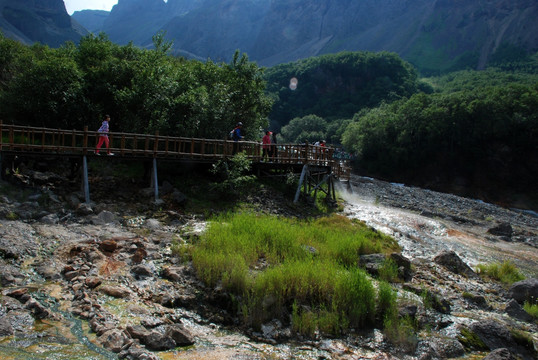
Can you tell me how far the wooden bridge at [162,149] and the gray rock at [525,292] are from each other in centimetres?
1269

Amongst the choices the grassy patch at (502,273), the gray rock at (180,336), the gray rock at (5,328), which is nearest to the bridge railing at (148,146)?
the gray rock at (5,328)

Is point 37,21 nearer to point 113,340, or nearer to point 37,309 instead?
point 37,309

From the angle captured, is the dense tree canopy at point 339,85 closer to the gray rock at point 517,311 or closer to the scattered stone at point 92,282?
the gray rock at point 517,311

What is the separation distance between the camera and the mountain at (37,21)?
154 metres

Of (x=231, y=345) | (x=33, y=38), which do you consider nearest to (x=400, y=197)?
(x=231, y=345)

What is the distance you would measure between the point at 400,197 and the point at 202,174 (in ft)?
76.6

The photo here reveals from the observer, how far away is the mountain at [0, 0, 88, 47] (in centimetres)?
15388

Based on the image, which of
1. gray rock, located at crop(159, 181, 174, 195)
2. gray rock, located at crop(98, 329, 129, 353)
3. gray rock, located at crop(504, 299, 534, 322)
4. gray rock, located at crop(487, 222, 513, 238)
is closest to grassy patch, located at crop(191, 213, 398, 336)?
gray rock, located at crop(98, 329, 129, 353)

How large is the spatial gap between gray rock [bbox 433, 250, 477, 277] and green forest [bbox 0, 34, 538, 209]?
48.1ft

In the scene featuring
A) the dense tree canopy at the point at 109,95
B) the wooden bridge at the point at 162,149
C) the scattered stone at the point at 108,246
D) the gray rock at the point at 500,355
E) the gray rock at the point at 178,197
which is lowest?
the gray rock at the point at 500,355

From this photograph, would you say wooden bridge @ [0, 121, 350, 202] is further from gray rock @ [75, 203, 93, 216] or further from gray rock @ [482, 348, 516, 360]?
gray rock @ [482, 348, 516, 360]

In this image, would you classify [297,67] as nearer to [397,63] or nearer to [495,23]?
[397,63]

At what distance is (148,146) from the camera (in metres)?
19.8

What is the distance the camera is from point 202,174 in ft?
71.2
